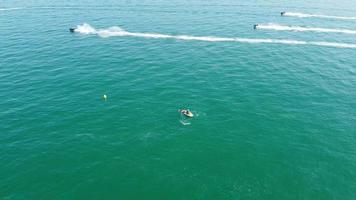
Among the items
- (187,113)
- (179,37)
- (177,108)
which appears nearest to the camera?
(187,113)

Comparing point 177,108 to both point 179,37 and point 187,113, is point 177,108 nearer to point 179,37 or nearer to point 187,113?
point 187,113

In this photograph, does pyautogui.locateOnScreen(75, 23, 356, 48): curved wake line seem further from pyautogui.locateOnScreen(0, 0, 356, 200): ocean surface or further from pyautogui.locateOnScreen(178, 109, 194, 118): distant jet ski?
pyautogui.locateOnScreen(178, 109, 194, 118): distant jet ski

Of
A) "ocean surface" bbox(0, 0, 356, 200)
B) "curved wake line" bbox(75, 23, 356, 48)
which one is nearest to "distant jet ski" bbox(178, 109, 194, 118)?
"ocean surface" bbox(0, 0, 356, 200)

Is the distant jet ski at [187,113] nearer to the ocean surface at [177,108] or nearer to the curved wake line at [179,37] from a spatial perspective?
the ocean surface at [177,108]

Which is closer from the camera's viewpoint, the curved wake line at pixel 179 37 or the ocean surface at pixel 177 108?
the ocean surface at pixel 177 108

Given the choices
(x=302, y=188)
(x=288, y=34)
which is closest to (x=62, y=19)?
(x=288, y=34)

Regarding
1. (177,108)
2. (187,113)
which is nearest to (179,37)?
(177,108)

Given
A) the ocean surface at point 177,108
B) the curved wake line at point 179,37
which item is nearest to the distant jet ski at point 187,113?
the ocean surface at point 177,108

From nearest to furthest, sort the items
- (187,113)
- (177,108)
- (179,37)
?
(187,113) → (177,108) → (179,37)
